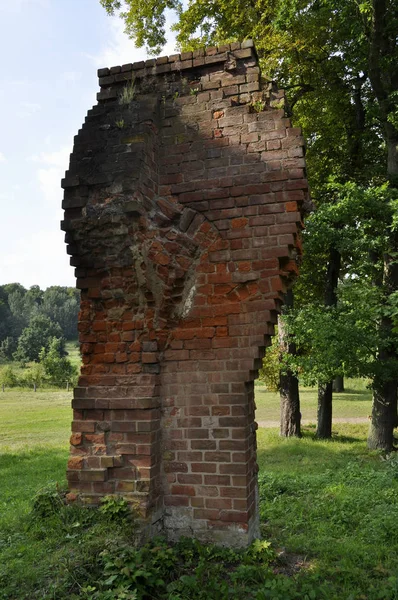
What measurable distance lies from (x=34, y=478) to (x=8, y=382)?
121 feet

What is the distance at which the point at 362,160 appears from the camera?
13.1 meters

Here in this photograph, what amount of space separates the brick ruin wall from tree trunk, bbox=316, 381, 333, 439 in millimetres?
10273

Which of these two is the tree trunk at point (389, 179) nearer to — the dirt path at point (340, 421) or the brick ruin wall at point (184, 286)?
the dirt path at point (340, 421)

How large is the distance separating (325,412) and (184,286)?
11077 mm

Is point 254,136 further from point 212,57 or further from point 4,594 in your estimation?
point 4,594

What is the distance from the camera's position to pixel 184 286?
4.14 metres

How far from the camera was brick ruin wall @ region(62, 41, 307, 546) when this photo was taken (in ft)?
12.7

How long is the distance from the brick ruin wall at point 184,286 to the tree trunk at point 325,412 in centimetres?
1027

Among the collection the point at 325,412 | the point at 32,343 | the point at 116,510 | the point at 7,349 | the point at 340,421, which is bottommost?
the point at 340,421

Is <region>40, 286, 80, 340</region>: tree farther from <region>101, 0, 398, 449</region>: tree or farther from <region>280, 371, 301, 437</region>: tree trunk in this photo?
<region>101, 0, 398, 449</region>: tree

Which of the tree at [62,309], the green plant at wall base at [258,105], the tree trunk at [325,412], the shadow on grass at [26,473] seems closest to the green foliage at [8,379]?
the shadow on grass at [26,473]

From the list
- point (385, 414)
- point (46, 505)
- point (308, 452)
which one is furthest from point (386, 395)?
point (46, 505)

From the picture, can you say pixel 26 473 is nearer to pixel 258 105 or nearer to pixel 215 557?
pixel 215 557

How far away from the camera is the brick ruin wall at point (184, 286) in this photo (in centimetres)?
386
